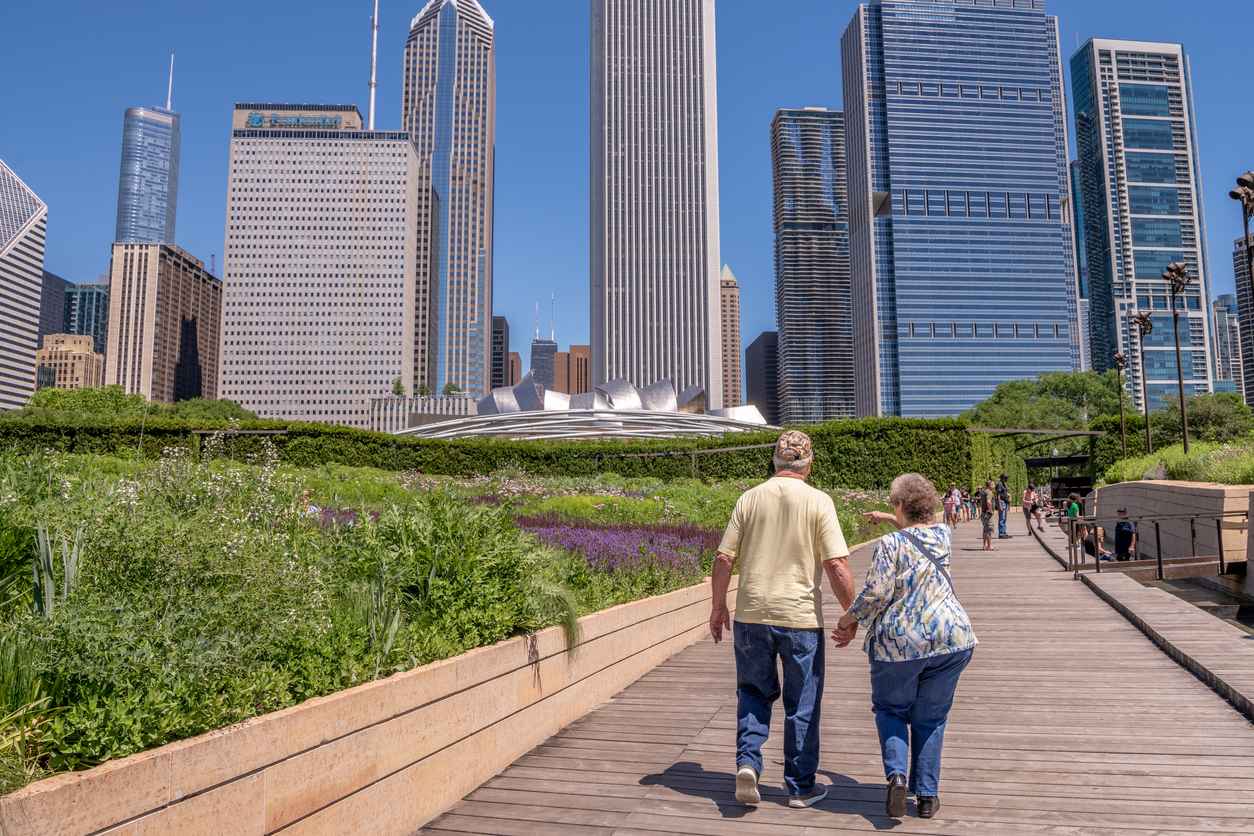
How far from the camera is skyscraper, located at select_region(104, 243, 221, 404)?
158500 millimetres

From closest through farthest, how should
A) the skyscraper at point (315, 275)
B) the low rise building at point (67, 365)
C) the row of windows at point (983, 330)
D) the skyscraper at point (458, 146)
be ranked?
the row of windows at point (983, 330)
the skyscraper at point (315, 275)
the low rise building at point (67, 365)
the skyscraper at point (458, 146)

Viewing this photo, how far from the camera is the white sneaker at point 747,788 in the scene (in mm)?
3172

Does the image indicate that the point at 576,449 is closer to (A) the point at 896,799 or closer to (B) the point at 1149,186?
(A) the point at 896,799

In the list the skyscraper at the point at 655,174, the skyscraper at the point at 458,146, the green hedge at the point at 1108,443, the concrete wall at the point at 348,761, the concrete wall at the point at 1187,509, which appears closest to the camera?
the concrete wall at the point at 348,761

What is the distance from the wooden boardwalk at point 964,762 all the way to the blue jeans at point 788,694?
21 centimetres

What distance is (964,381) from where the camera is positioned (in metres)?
119

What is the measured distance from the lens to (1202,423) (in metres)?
35.8

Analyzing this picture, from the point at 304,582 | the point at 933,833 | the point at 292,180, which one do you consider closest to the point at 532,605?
the point at 304,582

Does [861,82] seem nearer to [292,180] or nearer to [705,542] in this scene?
[292,180]

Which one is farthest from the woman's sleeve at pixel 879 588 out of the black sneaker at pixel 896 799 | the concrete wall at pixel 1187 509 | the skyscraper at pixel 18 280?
the skyscraper at pixel 18 280

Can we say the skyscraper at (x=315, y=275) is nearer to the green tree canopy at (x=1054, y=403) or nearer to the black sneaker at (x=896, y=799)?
the green tree canopy at (x=1054, y=403)

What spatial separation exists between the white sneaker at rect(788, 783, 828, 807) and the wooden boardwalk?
6 cm

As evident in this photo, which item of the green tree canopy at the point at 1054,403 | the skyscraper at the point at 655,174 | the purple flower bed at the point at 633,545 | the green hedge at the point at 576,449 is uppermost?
the skyscraper at the point at 655,174

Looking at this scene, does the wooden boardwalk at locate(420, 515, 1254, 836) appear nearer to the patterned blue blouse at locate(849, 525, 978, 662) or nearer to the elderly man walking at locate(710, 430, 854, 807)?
the elderly man walking at locate(710, 430, 854, 807)
